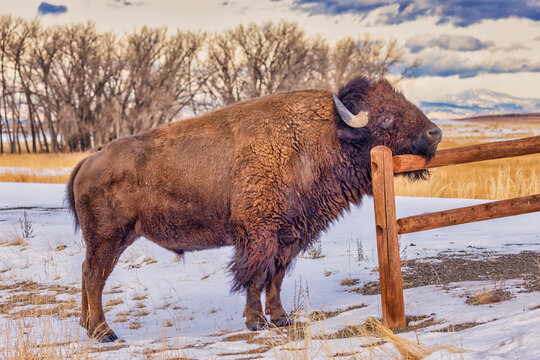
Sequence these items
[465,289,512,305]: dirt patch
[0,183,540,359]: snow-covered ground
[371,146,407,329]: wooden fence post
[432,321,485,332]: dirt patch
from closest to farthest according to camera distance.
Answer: [0,183,540,359]: snow-covered ground, [432,321,485,332]: dirt patch, [371,146,407,329]: wooden fence post, [465,289,512,305]: dirt patch

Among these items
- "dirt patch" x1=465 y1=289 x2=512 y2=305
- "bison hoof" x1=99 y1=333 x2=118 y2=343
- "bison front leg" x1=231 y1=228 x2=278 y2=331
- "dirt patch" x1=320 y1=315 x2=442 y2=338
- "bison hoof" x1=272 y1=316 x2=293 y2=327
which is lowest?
"bison hoof" x1=99 y1=333 x2=118 y2=343

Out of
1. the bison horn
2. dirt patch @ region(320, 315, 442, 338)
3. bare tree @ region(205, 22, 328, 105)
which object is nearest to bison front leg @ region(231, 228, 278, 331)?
dirt patch @ region(320, 315, 442, 338)

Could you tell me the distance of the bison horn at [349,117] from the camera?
5234mm

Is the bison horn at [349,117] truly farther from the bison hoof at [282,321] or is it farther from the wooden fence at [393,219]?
the bison hoof at [282,321]

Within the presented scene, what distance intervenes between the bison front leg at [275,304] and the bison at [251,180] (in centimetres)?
1

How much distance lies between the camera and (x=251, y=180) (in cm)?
528

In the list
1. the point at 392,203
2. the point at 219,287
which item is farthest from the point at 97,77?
the point at 392,203

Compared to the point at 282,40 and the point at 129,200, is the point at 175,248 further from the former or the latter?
the point at 282,40

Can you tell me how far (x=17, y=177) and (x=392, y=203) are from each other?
1920cm

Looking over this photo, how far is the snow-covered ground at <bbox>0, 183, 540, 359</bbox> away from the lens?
156 inches

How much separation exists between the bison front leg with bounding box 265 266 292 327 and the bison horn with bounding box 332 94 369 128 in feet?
5.25

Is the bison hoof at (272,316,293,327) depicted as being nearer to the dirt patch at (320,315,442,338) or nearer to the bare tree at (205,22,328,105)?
the dirt patch at (320,315,442,338)

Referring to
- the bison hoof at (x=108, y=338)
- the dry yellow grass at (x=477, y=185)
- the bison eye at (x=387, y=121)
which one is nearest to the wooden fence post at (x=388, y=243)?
the bison eye at (x=387, y=121)

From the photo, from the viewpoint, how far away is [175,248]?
230 inches
